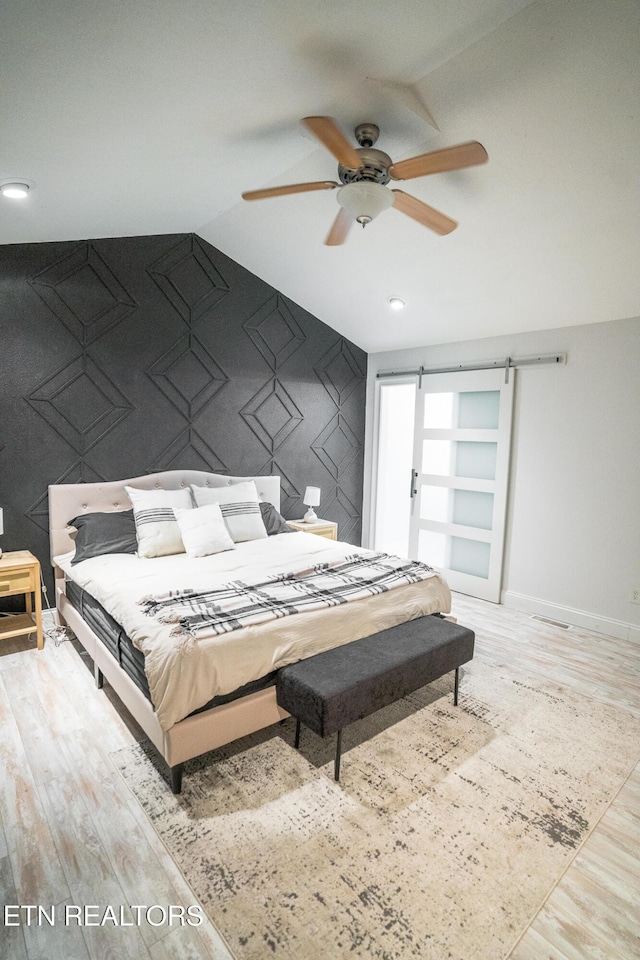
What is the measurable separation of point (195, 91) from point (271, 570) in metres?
2.39

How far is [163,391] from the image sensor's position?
13.2 feet

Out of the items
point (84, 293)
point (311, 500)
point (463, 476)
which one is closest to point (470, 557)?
→ point (463, 476)

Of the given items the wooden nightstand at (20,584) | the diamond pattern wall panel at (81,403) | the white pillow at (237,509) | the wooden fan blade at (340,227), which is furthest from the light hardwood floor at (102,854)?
the wooden fan blade at (340,227)

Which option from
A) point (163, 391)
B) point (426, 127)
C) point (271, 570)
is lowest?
point (271, 570)

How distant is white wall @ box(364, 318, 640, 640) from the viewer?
11.7 feet

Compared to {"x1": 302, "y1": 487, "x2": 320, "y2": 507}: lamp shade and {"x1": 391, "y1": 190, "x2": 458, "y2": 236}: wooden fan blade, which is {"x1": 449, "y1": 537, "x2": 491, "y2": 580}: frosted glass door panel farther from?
{"x1": 391, "y1": 190, "x2": 458, "y2": 236}: wooden fan blade

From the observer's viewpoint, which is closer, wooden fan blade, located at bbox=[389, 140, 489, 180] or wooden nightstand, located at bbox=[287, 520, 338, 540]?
wooden fan blade, located at bbox=[389, 140, 489, 180]

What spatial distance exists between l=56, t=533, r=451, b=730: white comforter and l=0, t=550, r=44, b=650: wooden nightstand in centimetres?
22

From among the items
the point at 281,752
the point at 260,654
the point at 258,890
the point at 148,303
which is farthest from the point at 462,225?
the point at 258,890

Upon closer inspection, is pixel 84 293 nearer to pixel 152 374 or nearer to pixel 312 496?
pixel 152 374

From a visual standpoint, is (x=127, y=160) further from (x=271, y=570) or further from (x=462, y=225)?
(x=271, y=570)

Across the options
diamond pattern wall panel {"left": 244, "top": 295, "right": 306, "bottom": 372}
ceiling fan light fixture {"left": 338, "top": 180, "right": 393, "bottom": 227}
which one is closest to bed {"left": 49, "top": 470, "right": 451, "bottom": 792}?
diamond pattern wall panel {"left": 244, "top": 295, "right": 306, "bottom": 372}

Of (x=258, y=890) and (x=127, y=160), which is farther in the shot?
(x=127, y=160)

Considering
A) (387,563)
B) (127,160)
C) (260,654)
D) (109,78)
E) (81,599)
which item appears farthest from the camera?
(387,563)
